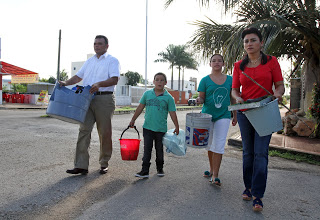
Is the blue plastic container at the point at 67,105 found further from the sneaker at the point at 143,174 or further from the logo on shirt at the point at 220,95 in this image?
the logo on shirt at the point at 220,95

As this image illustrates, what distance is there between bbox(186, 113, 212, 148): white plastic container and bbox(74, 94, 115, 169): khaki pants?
1200 millimetres

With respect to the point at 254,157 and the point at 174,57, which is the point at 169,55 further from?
the point at 254,157

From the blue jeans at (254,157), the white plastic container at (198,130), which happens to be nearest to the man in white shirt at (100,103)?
the white plastic container at (198,130)

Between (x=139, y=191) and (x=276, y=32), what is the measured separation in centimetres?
524

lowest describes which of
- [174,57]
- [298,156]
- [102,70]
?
[298,156]

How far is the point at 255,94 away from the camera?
9.48 ft

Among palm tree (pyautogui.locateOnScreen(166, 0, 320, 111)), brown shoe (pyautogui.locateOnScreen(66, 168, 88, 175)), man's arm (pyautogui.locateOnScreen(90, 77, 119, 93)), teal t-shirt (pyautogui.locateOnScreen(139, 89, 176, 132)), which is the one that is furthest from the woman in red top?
palm tree (pyautogui.locateOnScreen(166, 0, 320, 111))

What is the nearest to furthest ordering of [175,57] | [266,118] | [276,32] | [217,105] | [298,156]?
[266,118] → [217,105] → [298,156] → [276,32] → [175,57]

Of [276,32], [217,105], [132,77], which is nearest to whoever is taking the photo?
[217,105]

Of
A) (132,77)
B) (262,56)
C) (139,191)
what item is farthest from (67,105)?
(132,77)

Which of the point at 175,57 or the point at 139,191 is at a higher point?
the point at 175,57

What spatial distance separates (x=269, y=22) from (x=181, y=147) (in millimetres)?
4543

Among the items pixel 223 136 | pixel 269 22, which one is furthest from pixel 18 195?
pixel 269 22

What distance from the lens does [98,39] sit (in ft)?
12.6
